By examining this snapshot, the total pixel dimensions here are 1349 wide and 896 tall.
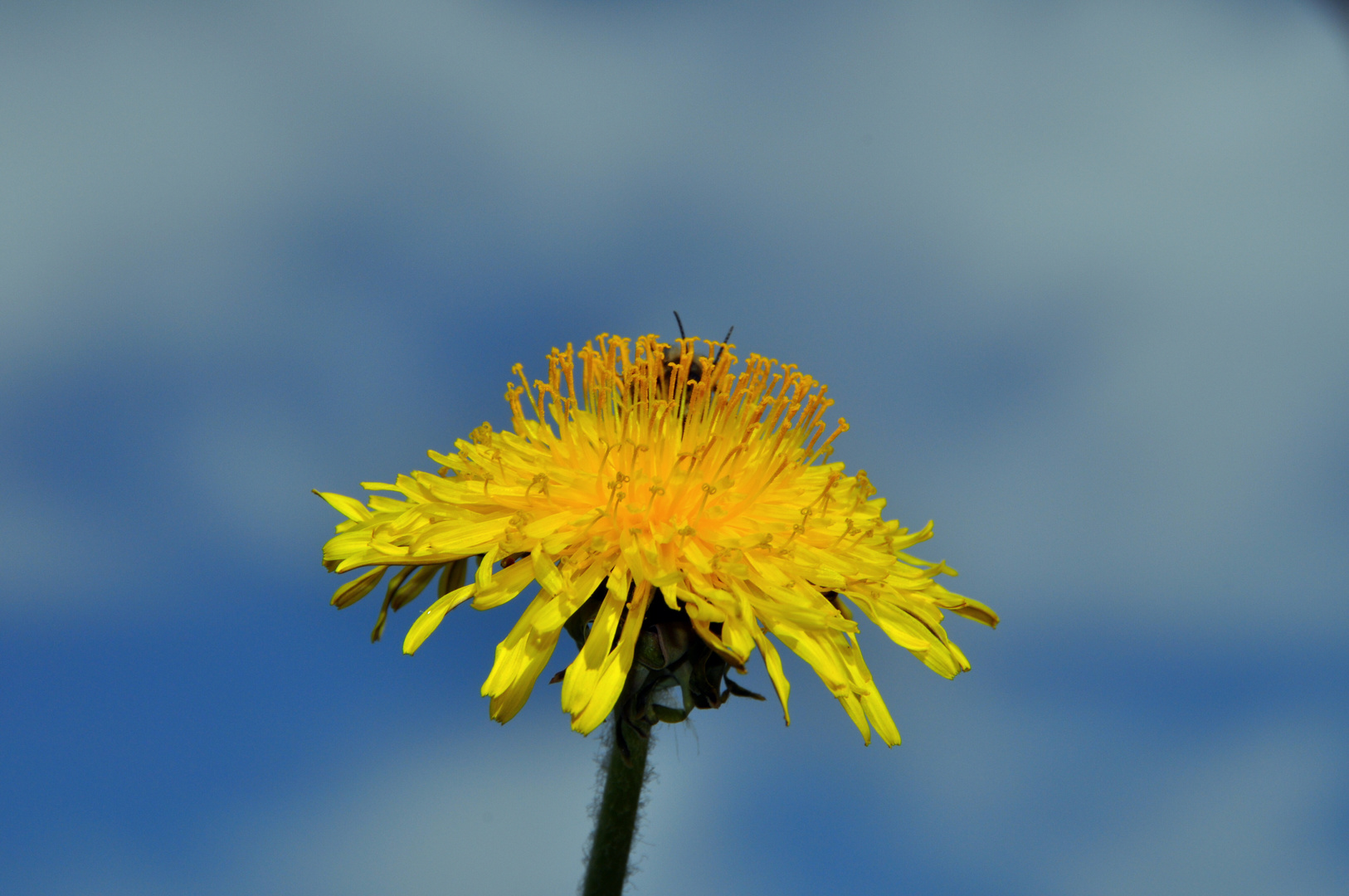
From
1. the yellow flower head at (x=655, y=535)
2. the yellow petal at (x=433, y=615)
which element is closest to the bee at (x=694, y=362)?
the yellow flower head at (x=655, y=535)

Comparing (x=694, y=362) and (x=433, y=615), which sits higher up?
(x=694, y=362)

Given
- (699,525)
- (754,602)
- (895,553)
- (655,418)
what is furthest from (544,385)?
(895,553)

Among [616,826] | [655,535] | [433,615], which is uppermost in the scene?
[655,535]

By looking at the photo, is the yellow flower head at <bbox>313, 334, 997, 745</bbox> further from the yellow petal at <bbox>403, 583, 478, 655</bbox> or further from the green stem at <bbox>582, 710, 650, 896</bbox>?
the green stem at <bbox>582, 710, 650, 896</bbox>

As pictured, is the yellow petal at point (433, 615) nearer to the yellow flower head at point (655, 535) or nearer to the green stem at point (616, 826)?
the yellow flower head at point (655, 535)

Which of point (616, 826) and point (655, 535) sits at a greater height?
point (655, 535)

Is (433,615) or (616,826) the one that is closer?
(433,615)
